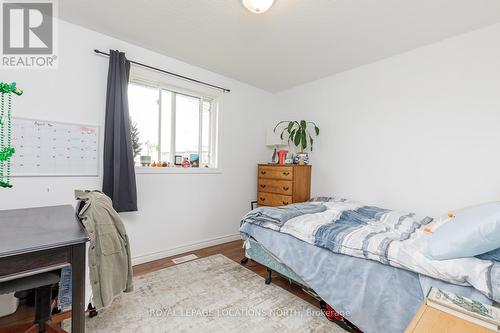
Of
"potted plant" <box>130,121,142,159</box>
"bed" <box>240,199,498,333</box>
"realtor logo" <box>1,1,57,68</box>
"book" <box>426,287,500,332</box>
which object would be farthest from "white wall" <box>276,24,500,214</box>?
"realtor logo" <box>1,1,57,68</box>

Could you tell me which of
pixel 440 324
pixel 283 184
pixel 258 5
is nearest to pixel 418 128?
pixel 283 184

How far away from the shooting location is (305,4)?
180 cm

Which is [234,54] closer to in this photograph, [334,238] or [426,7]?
[426,7]

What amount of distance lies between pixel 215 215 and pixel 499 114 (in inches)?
124

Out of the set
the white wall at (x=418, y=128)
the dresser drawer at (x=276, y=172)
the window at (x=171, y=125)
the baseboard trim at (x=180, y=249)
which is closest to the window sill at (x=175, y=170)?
the window at (x=171, y=125)

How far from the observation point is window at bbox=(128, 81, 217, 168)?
269cm

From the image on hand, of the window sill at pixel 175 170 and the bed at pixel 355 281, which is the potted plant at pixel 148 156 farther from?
the bed at pixel 355 281

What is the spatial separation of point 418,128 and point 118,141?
10.1 ft

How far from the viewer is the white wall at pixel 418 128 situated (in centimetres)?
204

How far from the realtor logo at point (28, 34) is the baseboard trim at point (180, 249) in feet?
6.89

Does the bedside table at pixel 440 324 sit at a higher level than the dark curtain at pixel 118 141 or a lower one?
lower

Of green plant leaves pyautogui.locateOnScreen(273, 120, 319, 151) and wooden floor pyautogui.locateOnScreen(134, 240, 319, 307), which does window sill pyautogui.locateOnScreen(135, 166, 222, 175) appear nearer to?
wooden floor pyautogui.locateOnScreen(134, 240, 319, 307)

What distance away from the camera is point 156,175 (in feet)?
8.85

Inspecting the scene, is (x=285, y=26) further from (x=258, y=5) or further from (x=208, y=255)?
(x=208, y=255)
